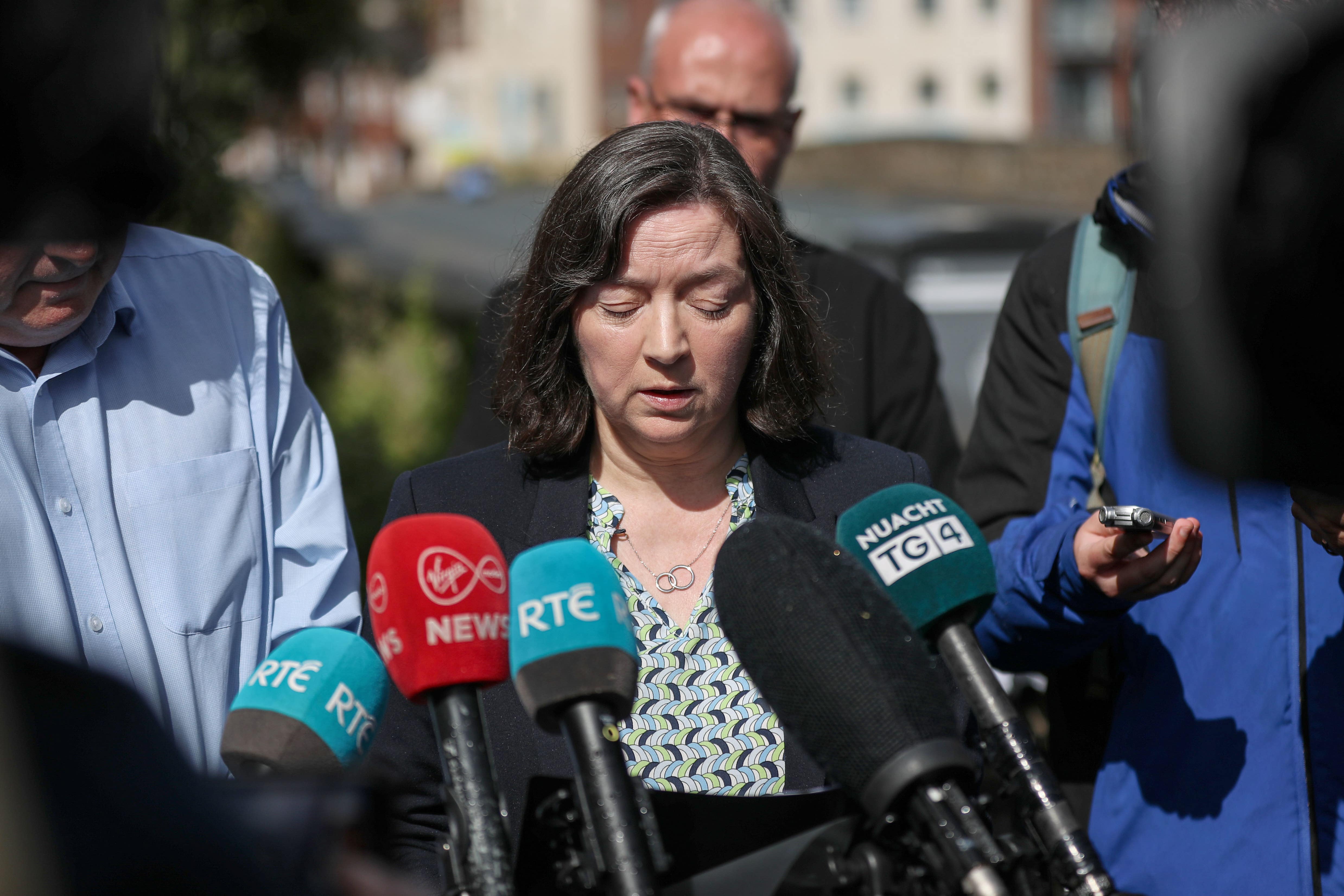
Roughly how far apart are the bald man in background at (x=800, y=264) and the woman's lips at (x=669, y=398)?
3.73 feet

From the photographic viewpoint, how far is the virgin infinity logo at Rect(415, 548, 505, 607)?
1.45 metres

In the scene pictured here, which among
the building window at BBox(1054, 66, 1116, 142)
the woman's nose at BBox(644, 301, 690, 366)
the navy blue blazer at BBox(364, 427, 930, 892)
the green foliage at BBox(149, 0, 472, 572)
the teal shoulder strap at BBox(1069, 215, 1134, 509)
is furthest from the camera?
the building window at BBox(1054, 66, 1116, 142)

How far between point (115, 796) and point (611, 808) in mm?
473

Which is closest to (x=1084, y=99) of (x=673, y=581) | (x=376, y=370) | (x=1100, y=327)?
(x=376, y=370)

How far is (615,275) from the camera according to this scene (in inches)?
89.9

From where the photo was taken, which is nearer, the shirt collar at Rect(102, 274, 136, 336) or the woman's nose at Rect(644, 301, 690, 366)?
the woman's nose at Rect(644, 301, 690, 366)

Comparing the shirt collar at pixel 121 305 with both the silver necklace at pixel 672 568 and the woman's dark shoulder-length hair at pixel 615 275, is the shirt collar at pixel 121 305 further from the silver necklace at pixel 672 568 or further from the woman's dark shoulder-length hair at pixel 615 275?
the silver necklace at pixel 672 568

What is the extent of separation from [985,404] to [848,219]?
7.70 m

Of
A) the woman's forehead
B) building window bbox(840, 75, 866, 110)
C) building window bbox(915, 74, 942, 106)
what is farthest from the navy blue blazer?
building window bbox(840, 75, 866, 110)

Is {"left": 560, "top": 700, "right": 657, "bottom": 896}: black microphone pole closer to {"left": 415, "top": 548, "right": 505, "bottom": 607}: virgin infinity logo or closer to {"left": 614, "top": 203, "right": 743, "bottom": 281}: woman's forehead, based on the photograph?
{"left": 415, "top": 548, "right": 505, "bottom": 607}: virgin infinity logo

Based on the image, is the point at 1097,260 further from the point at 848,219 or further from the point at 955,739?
the point at 848,219

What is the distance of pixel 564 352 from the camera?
8.14 ft

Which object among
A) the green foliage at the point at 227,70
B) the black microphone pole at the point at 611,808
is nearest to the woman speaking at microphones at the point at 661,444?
the black microphone pole at the point at 611,808

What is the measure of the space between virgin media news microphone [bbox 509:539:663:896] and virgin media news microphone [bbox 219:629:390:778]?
0.21 metres
